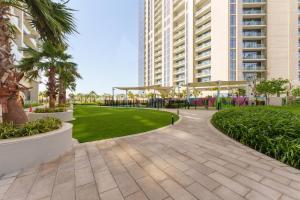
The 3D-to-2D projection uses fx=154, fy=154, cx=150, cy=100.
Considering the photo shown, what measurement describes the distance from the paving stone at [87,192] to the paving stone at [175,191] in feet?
3.90

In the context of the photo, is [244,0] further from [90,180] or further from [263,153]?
[90,180]

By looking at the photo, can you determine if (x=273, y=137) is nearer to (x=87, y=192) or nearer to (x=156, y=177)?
(x=156, y=177)

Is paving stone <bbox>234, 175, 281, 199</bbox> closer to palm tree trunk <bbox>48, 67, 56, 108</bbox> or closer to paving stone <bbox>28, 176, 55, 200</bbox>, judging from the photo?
paving stone <bbox>28, 176, 55, 200</bbox>

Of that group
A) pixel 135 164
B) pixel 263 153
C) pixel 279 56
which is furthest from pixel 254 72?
pixel 135 164

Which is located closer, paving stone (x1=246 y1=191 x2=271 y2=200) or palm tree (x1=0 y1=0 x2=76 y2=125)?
paving stone (x1=246 y1=191 x2=271 y2=200)

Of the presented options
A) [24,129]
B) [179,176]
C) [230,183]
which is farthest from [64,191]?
[230,183]

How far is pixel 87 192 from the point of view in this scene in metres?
2.64

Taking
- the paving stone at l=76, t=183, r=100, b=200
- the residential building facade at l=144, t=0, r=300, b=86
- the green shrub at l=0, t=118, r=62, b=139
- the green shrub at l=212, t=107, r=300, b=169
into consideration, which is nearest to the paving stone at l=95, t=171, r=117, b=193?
the paving stone at l=76, t=183, r=100, b=200

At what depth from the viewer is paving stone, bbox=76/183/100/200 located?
2.52 m

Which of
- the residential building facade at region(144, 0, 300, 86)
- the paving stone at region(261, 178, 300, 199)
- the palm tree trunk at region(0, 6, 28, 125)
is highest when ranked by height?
the residential building facade at region(144, 0, 300, 86)

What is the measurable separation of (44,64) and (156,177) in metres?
9.85

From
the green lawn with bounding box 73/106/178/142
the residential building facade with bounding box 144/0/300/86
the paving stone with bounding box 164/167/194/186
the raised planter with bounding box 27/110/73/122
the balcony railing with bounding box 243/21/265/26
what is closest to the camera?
the paving stone with bounding box 164/167/194/186

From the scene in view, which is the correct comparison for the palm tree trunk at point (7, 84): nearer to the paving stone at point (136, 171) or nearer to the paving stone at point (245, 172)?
the paving stone at point (136, 171)

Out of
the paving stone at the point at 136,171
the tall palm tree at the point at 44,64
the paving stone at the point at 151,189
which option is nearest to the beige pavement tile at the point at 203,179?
the paving stone at the point at 151,189
